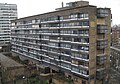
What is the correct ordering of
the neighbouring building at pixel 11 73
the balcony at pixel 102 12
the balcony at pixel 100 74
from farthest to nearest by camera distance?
the neighbouring building at pixel 11 73 < the balcony at pixel 100 74 < the balcony at pixel 102 12

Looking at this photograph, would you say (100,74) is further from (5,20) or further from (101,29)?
(5,20)

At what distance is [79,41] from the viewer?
142 feet

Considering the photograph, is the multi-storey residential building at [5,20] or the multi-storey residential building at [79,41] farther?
the multi-storey residential building at [5,20]

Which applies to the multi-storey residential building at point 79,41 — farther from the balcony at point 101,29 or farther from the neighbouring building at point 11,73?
the neighbouring building at point 11,73

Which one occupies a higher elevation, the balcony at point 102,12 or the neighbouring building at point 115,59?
the balcony at point 102,12

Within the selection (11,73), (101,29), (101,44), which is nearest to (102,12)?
(101,29)

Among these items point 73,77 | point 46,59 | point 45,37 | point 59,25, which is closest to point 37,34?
point 45,37

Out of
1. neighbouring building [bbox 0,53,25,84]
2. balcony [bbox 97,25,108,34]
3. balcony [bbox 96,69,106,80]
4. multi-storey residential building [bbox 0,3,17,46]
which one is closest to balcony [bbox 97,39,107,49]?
balcony [bbox 97,25,108,34]

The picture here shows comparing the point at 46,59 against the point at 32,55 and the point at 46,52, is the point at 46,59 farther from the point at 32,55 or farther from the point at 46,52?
the point at 32,55

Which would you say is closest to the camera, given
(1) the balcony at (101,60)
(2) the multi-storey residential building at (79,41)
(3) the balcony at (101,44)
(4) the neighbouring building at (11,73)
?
(2) the multi-storey residential building at (79,41)

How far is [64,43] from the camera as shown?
49094 mm

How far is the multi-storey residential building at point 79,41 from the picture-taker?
41344 millimetres

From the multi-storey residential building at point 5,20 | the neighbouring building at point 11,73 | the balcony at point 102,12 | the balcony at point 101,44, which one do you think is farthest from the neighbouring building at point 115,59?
the multi-storey residential building at point 5,20

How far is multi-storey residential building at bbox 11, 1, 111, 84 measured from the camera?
136 feet
